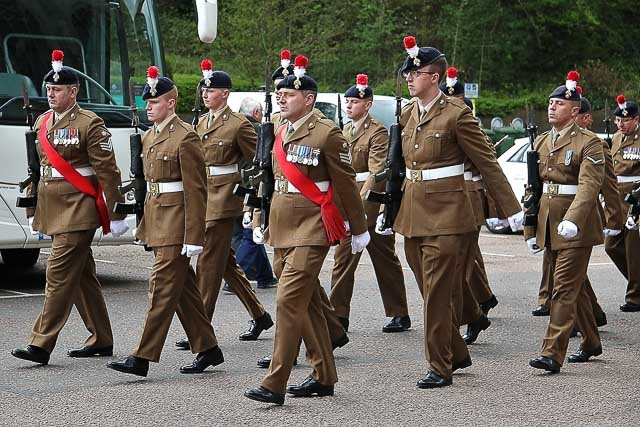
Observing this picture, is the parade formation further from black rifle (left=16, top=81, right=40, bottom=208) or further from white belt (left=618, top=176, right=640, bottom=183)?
white belt (left=618, top=176, right=640, bottom=183)

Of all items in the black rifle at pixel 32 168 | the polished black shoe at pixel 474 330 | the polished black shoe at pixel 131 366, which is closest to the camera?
the polished black shoe at pixel 131 366

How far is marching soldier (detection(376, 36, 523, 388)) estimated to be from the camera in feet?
28.2

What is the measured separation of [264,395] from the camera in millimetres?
7934

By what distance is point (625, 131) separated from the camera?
12977mm

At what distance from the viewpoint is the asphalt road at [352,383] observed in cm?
776

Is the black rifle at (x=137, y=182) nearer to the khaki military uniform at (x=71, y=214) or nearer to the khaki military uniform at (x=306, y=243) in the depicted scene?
the khaki military uniform at (x=71, y=214)

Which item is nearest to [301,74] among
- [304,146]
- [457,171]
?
[304,146]

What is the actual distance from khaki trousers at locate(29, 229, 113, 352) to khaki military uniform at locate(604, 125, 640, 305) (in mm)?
5174

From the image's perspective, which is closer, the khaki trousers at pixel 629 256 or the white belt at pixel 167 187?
the white belt at pixel 167 187

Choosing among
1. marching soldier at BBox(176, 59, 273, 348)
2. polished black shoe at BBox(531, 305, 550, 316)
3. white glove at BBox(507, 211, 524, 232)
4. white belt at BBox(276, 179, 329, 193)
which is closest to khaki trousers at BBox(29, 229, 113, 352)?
marching soldier at BBox(176, 59, 273, 348)

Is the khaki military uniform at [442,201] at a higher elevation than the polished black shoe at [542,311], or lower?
higher

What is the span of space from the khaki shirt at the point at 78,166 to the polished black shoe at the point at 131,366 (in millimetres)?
1102

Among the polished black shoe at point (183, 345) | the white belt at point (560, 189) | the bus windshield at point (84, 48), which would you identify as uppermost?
the bus windshield at point (84, 48)

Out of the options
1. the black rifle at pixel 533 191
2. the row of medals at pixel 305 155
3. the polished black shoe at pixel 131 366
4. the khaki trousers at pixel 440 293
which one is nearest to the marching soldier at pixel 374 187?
the black rifle at pixel 533 191
